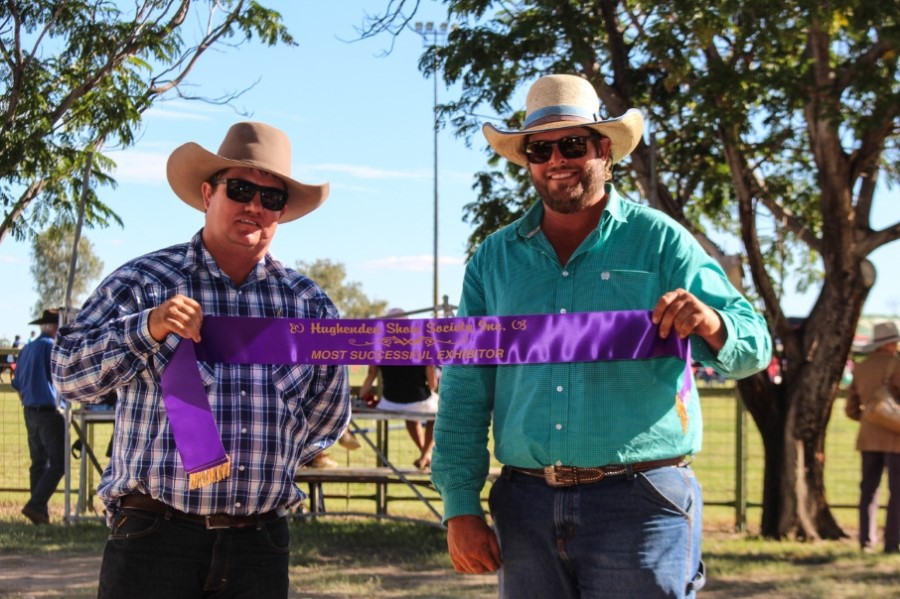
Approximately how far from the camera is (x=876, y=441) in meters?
9.71

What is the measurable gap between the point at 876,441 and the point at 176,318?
26.9 feet

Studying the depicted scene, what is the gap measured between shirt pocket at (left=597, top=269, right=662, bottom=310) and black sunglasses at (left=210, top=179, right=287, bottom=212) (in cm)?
106

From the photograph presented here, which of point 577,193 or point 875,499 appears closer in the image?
point 577,193

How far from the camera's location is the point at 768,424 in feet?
34.2

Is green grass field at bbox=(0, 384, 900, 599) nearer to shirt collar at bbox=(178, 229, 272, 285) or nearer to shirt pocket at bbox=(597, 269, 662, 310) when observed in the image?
shirt collar at bbox=(178, 229, 272, 285)

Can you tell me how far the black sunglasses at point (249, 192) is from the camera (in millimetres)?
3393

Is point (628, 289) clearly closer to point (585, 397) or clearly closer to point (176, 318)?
point (585, 397)

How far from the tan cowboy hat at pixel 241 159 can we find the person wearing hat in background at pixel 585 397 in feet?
2.21

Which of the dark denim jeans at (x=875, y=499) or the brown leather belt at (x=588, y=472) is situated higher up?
the brown leather belt at (x=588, y=472)

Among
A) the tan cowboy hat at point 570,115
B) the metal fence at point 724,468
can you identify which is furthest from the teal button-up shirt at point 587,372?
the metal fence at point 724,468

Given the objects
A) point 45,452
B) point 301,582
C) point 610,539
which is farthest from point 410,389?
point 610,539

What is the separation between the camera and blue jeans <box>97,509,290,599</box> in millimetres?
3049

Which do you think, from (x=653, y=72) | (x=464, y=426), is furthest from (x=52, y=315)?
(x=464, y=426)

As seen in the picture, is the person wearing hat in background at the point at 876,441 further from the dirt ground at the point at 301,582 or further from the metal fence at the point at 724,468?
the dirt ground at the point at 301,582
